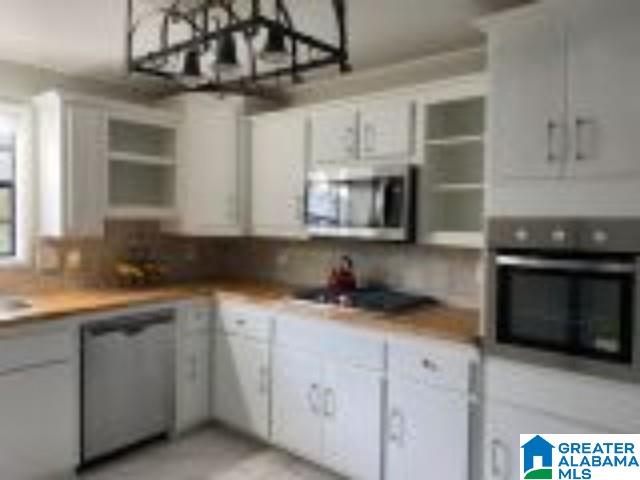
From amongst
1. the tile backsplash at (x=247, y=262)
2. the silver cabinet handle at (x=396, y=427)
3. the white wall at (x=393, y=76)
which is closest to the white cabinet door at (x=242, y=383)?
the tile backsplash at (x=247, y=262)

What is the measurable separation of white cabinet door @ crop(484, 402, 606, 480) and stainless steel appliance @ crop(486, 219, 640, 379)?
0.24m

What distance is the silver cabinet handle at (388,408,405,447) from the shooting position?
2584mm

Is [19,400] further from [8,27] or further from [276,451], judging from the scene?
[8,27]

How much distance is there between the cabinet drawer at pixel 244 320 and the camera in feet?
10.5

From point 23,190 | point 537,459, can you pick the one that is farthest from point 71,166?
point 537,459

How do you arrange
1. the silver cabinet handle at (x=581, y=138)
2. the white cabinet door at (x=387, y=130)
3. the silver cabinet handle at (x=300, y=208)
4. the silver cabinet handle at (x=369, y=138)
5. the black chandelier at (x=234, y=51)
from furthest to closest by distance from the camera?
the silver cabinet handle at (x=300, y=208), the silver cabinet handle at (x=369, y=138), the white cabinet door at (x=387, y=130), the silver cabinet handle at (x=581, y=138), the black chandelier at (x=234, y=51)

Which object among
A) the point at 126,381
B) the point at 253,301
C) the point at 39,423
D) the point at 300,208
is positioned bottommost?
the point at 39,423

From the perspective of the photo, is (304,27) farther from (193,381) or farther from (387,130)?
(193,381)

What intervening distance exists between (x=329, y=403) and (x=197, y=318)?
111 cm

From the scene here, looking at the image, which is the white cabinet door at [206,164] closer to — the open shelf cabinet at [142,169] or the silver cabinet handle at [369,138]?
the open shelf cabinet at [142,169]

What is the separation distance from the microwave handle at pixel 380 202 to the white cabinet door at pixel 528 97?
83 centimetres

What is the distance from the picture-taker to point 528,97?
2.15 metres

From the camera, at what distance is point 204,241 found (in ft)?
14.4

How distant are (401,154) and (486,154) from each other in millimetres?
776
